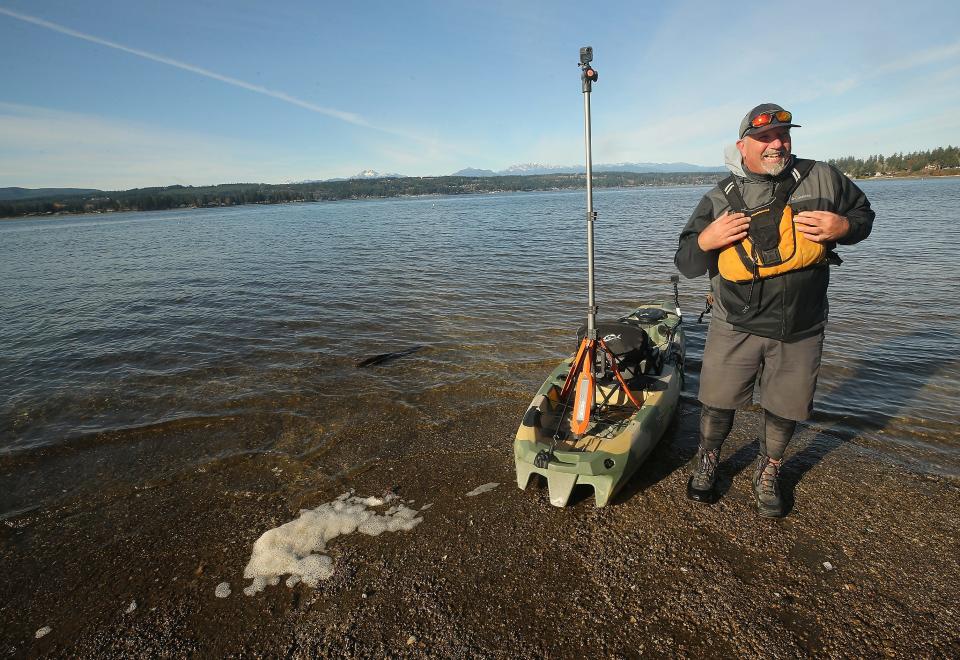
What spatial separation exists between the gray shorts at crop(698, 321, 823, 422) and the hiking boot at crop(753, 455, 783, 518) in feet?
2.52

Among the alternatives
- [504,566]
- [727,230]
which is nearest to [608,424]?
[504,566]

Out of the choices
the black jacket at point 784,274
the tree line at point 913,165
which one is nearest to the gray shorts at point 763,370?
the black jacket at point 784,274

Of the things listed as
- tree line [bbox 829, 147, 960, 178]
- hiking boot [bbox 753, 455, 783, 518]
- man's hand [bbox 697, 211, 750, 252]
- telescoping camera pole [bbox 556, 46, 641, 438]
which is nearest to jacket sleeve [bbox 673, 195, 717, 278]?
man's hand [bbox 697, 211, 750, 252]

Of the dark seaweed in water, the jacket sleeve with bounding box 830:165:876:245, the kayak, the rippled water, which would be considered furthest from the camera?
the dark seaweed in water

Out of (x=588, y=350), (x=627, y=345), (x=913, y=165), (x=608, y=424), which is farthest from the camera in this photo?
(x=913, y=165)

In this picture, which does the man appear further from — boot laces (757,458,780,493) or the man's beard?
boot laces (757,458,780,493)

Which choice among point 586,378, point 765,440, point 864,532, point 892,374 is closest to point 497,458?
point 586,378

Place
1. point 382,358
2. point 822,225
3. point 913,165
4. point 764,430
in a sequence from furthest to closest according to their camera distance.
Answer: point 913,165 → point 382,358 → point 764,430 → point 822,225

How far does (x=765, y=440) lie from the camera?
15.1ft

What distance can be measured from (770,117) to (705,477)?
3506mm

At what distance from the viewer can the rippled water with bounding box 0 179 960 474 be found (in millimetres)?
7750

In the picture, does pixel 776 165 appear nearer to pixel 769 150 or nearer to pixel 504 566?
pixel 769 150

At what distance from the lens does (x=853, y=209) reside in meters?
3.71

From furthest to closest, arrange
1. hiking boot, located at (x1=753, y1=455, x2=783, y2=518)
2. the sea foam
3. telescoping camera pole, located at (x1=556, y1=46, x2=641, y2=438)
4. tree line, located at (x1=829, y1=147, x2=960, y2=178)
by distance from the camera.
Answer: tree line, located at (x1=829, y1=147, x2=960, y2=178) < telescoping camera pole, located at (x1=556, y1=46, x2=641, y2=438) < hiking boot, located at (x1=753, y1=455, x2=783, y2=518) < the sea foam
